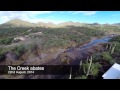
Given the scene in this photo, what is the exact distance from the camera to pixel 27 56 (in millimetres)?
3576

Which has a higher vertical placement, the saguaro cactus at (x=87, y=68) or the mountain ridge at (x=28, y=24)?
the mountain ridge at (x=28, y=24)

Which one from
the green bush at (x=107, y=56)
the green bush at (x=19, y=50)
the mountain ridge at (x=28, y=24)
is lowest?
the green bush at (x=107, y=56)

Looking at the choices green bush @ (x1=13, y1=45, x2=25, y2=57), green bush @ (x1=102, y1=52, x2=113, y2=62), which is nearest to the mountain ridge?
green bush @ (x1=13, y1=45, x2=25, y2=57)

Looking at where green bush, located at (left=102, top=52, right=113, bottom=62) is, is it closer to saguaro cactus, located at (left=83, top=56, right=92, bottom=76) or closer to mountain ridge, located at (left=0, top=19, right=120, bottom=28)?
saguaro cactus, located at (left=83, top=56, right=92, bottom=76)

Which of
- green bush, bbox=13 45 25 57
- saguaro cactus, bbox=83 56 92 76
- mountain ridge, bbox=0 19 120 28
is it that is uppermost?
mountain ridge, bbox=0 19 120 28

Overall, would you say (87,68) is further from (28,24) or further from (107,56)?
(28,24)

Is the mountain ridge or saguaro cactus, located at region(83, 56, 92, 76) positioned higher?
the mountain ridge

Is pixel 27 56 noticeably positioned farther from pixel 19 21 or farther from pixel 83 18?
pixel 83 18

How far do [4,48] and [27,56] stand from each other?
339 millimetres

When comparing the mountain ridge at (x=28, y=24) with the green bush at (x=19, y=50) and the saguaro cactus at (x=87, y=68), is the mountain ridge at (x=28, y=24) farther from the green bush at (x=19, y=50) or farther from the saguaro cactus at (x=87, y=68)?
the saguaro cactus at (x=87, y=68)

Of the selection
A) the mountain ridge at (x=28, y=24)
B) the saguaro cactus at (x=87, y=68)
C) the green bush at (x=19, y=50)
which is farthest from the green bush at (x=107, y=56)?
the green bush at (x=19, y=50)

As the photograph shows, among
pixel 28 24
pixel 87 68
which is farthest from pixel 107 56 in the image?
pixel 28 24

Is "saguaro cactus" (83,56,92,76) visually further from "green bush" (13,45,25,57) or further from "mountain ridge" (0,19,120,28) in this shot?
"green bush" (13,45,25,57)
